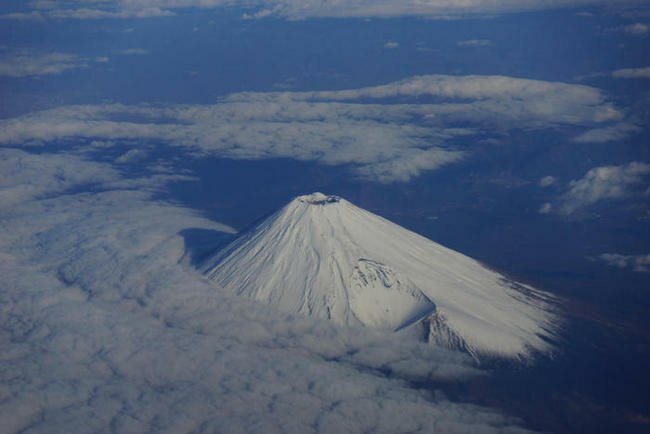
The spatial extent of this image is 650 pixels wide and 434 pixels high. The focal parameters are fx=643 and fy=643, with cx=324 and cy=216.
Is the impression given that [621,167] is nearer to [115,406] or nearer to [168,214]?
[168,214]

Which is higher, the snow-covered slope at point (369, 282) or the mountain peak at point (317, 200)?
the mountain peak at point (317, 200)

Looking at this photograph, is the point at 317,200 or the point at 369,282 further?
the point at 317,200

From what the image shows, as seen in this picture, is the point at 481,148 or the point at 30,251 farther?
the point at 481,148

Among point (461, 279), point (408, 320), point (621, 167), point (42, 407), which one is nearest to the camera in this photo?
point (42, 407)

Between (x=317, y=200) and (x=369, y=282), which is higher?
(x=317, y=200)

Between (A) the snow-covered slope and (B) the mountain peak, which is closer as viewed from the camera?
(A) the snow-covered slope

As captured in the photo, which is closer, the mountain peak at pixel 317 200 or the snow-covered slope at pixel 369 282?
the snow-covered slope at pixel 369 282

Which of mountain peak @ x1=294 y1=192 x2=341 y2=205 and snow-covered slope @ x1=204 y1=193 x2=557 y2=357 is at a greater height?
mountain peak @ x1=294 y1=192 x2=341 y2=205

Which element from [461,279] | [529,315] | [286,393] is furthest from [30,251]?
[529,315]
